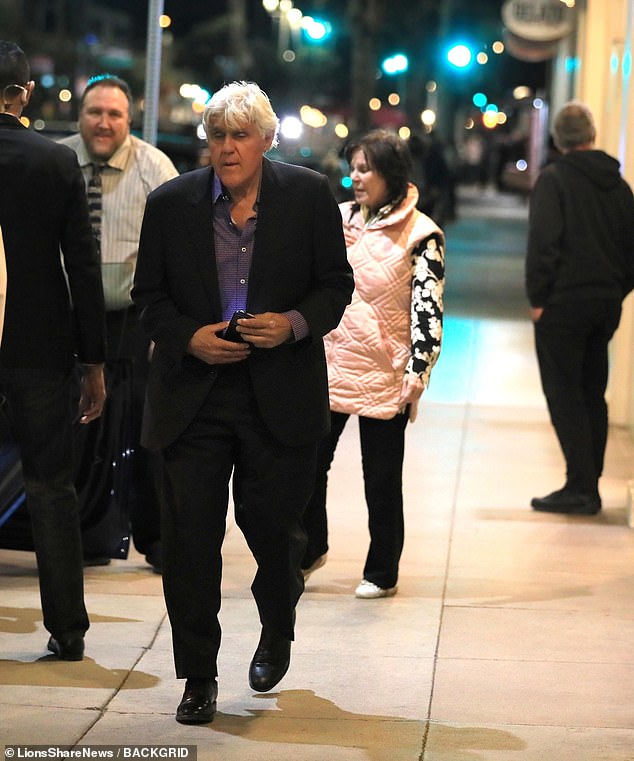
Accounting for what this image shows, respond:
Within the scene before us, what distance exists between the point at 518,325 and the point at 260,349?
12.3m

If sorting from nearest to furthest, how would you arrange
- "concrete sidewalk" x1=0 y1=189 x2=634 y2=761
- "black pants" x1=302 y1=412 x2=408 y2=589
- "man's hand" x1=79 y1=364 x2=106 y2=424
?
"concrete sidewalk" x1=0 y1=189 x2=634 y2=761 → "man's hand" x1=79 y1=364 x2=106 y2=424 → "black pants" x1=302 y1=412 x2=408 y2=589

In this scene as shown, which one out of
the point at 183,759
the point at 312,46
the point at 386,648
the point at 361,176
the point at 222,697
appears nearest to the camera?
the point at 183,759

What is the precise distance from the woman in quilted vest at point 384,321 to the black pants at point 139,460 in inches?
35.8

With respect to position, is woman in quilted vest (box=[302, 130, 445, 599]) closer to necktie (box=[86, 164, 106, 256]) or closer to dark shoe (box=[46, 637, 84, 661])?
necktie (box=[86, 164, 106, 256])

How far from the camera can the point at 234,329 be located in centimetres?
466

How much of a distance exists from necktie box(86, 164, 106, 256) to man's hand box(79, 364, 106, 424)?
1.44 meters

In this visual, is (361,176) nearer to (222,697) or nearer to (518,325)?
(222,697)

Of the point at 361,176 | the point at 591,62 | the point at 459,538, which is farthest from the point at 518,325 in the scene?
the point at 361,176

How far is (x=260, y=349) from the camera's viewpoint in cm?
475

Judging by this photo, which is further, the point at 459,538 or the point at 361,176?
the point at 459,538

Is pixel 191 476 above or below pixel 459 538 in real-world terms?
above

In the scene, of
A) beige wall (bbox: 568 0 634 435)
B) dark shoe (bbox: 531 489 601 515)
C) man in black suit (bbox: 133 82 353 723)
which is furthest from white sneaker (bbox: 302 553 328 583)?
beige wall (bbox: 568 0 634 435)

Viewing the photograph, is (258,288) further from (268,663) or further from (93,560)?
(93,560)

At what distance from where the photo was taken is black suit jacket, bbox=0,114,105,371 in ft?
17.1
